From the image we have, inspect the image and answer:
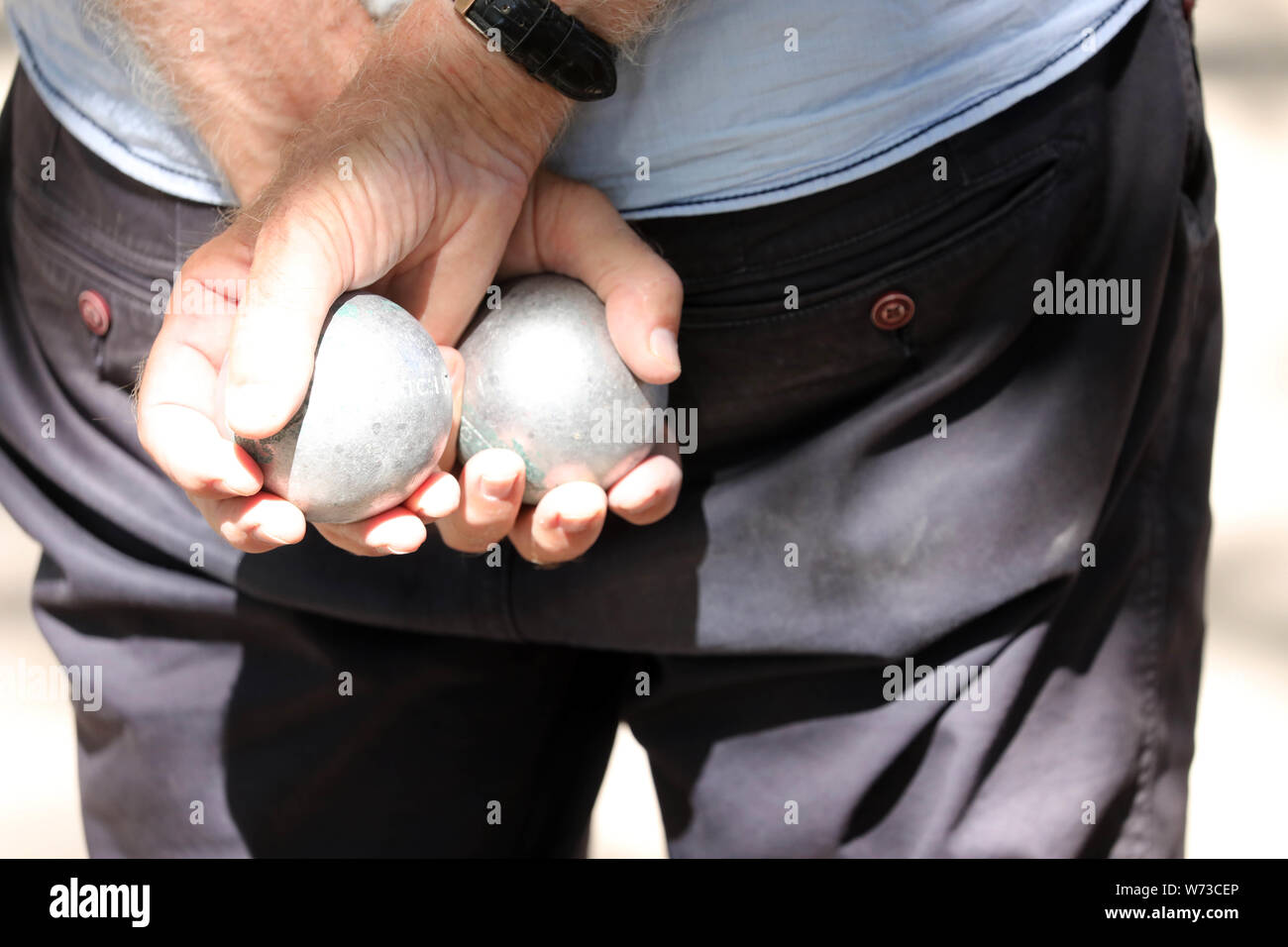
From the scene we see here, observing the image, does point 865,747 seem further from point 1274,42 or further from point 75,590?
point 1274,42

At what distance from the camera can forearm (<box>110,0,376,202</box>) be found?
1138mm

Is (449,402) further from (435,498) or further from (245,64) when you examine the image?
(245,64)

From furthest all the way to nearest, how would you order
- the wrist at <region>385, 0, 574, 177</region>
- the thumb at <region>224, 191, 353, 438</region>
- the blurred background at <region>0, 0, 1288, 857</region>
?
the blurred background at <region>0, 0, 1288, 857</region> → the wrist at <region>385, 0, 574, 177</region> → the thumb at <region>224, 191, 353, 438</region>

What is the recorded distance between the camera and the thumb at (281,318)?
0.97 metres

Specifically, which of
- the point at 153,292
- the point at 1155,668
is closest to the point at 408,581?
the point at 153,292

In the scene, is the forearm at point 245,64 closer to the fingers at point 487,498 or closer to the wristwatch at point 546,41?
the wristwatch at point 546,41

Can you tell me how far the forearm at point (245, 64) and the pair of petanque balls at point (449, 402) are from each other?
21 cm

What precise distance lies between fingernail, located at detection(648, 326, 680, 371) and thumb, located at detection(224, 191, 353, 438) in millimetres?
258

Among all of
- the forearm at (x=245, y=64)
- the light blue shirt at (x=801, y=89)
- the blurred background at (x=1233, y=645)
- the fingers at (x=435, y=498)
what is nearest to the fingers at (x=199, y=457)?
the fingers at (x=435, y=498)

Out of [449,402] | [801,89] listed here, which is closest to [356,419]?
[449,402]

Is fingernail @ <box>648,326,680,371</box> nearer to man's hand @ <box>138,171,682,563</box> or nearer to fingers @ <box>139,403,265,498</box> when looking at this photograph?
man's hand @ <box>138,171,682,563</box>

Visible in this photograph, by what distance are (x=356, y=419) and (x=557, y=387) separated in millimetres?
187

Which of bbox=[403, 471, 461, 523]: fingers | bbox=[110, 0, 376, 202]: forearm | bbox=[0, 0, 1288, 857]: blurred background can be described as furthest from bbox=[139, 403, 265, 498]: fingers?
bbox=[0, 0, 1288, 857]: blurred background

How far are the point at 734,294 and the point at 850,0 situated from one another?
263 millimetres
